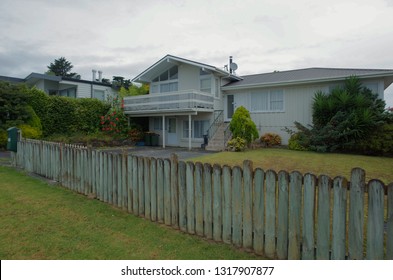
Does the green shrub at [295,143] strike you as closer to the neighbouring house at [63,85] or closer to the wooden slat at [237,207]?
the wooden slat at [237,207]

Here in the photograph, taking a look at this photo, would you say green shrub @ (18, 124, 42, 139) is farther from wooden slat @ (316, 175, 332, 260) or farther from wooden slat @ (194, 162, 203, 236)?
wooden slat @ (316, 175, 332, 260)

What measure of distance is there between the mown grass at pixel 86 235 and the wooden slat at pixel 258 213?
0.51 ft

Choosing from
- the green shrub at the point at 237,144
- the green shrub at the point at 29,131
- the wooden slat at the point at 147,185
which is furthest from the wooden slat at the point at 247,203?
the green shrub at the point at 29,131

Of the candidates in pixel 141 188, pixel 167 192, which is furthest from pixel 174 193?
pixel 141 188

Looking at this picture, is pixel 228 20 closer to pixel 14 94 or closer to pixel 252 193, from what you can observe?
pixel 252 193

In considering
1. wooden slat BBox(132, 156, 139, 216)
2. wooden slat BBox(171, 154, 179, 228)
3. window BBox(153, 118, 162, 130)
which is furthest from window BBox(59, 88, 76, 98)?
wooden slat BBox(171, 154, 179, 228)

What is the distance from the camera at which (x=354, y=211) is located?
255 centimetres

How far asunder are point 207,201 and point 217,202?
176mm

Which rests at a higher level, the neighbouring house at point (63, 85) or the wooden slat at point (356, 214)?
the neighbouring house at point (63, 85)

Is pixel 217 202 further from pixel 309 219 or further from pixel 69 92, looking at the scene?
pixel 69 92

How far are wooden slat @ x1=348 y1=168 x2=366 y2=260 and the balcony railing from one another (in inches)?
612

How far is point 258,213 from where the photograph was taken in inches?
124

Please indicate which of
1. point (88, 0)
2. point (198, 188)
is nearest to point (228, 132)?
point (88, 0)

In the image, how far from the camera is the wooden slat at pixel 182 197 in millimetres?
3893
